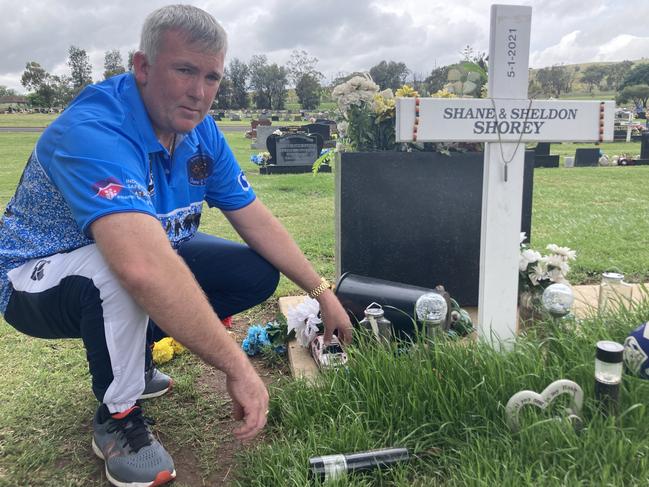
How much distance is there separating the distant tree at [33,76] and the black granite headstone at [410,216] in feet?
255

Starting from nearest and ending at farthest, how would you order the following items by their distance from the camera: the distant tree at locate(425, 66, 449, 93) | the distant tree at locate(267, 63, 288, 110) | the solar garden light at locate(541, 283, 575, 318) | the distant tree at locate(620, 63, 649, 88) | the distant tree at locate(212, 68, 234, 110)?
the solar garden light at locate(541, 283, 575, 318), the distant tree at locate(425, 66, 449, 93), the distant tree at locate(620, 63, 649, 88), the distant tree at locate(212, 68, 234, 110), the distant tree at locate(267, 63, 288, 110)

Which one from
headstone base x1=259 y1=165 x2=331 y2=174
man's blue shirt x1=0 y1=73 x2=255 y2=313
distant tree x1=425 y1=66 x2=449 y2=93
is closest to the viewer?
man's blue shirt x1=0 y1=73 x2=255 y2=313

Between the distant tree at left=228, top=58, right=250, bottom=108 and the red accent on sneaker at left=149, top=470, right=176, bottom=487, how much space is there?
254 feet

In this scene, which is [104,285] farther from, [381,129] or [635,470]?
[381,129]

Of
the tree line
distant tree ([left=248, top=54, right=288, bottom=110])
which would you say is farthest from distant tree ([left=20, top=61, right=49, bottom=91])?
distant tree ([left=248, top=54, right=288, bottom=110])

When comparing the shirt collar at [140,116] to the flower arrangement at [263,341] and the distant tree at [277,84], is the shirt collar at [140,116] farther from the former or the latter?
the distant tree at [277,84]

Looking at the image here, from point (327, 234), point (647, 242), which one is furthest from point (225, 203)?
point (647, 242)

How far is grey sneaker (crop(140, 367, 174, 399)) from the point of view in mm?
2529

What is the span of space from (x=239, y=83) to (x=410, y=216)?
76779 millimetres

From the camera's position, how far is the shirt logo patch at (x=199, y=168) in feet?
7.44

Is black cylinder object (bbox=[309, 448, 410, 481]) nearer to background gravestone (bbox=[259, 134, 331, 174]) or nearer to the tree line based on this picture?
background gravestone (bbox=[259, 134, 331, 174])

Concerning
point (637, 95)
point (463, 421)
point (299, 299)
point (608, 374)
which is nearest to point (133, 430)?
point (463, 421)

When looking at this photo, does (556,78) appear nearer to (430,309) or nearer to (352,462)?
(430,309)

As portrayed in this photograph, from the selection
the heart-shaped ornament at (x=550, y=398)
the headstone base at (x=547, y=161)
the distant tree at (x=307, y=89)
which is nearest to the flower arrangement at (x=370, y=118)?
the heart-shaped ornament at (x=550, y=398)
